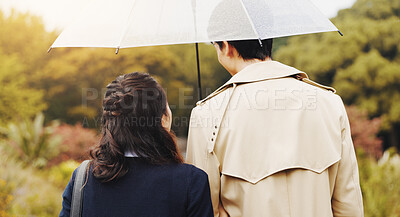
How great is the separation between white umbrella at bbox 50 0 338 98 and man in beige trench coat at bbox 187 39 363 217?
12 cm

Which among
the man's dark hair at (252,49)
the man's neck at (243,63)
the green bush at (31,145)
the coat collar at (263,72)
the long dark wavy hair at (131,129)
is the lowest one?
the green bush at (31,145)

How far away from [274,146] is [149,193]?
56cm

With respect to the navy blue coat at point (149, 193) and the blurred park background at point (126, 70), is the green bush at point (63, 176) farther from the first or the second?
the navy blue coat at point (149, 193)

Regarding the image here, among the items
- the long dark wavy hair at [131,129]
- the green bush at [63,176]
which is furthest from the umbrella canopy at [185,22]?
the green bush at [63,176]

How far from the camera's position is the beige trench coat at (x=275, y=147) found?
4.94 feet

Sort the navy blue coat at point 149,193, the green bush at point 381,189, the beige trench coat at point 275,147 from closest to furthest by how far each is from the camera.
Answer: the navy blue coat at point 149,193, the beige trench coat at point 275,147, the green bush at point 381,189

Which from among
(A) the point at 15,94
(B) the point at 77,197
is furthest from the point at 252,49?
(A) the point at 15,94

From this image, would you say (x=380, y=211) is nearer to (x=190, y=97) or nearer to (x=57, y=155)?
(x=57, y=155)

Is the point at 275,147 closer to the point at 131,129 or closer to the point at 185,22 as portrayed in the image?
the point at 131,129

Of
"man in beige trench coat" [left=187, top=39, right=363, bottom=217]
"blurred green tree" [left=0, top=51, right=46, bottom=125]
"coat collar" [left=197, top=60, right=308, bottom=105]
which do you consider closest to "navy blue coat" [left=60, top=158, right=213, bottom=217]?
"man in beige trench coat" [left=187, top=39, right=363, bottom=217]

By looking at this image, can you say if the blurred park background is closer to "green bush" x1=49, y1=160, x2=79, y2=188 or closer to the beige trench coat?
"green bush" x1=49, y1=160, x2=79, y2=188

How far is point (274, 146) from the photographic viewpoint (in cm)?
153

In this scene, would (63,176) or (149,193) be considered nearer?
(149,193)

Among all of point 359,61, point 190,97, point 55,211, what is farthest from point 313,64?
point 55,211
